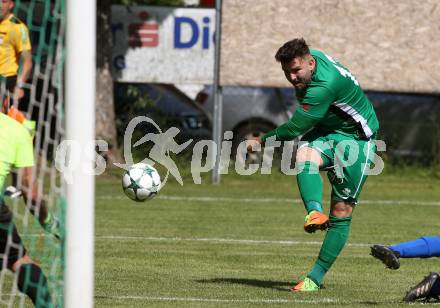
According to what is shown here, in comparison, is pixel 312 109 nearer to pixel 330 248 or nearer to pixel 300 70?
pixel 300 70

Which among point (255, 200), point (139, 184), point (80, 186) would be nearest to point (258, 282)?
point (139, 184)

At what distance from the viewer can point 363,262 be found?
1018 cm

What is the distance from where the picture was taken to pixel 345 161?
28.3 feet

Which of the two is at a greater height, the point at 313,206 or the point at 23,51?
the point at 23,51

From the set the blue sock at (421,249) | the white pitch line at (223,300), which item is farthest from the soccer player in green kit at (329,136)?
the blue sock at (421,249)

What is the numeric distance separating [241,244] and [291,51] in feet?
11.9

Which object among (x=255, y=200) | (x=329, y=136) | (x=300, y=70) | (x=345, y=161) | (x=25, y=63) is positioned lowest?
(x=255, y=200)

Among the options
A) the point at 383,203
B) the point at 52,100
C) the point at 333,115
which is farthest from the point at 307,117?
the point at 383,203

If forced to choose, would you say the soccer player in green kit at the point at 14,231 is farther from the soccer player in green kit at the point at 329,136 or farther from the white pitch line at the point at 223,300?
the soccer player in green kit at the point at 329,136

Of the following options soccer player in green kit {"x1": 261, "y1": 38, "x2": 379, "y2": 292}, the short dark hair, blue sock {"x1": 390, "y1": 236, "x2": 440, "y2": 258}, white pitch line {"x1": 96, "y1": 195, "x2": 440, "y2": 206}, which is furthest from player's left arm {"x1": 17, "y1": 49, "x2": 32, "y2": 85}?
blue sock {"x1": 390, "y1": 236, "x2": 440, "y2": 258}

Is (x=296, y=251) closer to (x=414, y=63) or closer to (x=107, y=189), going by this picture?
(x=107, y=189)

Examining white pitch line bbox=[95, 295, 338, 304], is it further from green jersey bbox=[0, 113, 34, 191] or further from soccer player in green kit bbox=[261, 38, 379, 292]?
green jersey bbox=[0, 113, 34, 191]

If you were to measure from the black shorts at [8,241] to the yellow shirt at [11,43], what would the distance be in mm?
5106

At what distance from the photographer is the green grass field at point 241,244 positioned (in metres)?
8.12
